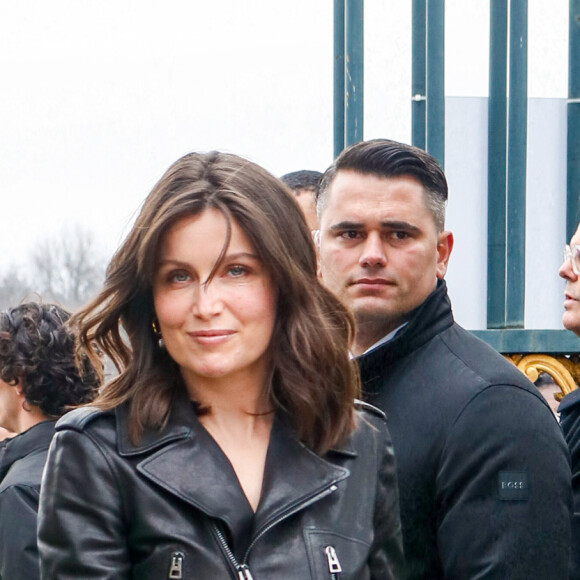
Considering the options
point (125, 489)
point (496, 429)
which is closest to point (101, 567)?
point (125, 489)

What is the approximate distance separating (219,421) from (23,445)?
1216 mm

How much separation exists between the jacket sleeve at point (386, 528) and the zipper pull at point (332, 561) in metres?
0.12

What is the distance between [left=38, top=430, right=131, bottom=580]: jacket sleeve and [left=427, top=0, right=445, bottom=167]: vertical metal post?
242 centimetres

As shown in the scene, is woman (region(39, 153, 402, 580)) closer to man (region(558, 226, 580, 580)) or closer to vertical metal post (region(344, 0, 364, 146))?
man (region(558, 226, 580, 580))

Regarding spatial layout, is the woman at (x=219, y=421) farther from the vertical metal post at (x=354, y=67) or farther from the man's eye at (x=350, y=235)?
the vertical metal post at (x=354, y=67)

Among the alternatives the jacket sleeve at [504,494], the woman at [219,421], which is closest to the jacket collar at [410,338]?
the jacket sleeve at [504,494]

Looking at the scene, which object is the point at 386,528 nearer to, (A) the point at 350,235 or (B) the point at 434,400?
(B) the point at 434,400

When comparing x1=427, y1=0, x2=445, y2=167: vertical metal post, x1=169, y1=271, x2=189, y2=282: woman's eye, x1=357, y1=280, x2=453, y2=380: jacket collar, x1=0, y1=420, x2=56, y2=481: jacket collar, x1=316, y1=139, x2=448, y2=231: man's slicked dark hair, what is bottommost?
x1=0, y1=420, x2=56, y2=481: jacket collar

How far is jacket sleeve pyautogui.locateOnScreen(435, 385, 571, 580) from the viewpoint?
7.11ft

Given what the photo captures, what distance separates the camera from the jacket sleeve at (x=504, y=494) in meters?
2.17

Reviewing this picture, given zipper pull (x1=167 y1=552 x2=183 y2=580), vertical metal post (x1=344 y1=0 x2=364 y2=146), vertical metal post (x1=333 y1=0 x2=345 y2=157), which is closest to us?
zipper pull (x1=167 y1=552 x2=183 y2=580)

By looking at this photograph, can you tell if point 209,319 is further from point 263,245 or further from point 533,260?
point 533,260

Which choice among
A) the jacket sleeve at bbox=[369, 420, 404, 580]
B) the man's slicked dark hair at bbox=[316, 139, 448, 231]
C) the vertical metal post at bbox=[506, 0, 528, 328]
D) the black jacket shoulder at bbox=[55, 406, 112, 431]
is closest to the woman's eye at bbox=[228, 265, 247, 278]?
the black jacket shoulder at bbox=[55, 406, 112, 431]

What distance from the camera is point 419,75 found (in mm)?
4008
